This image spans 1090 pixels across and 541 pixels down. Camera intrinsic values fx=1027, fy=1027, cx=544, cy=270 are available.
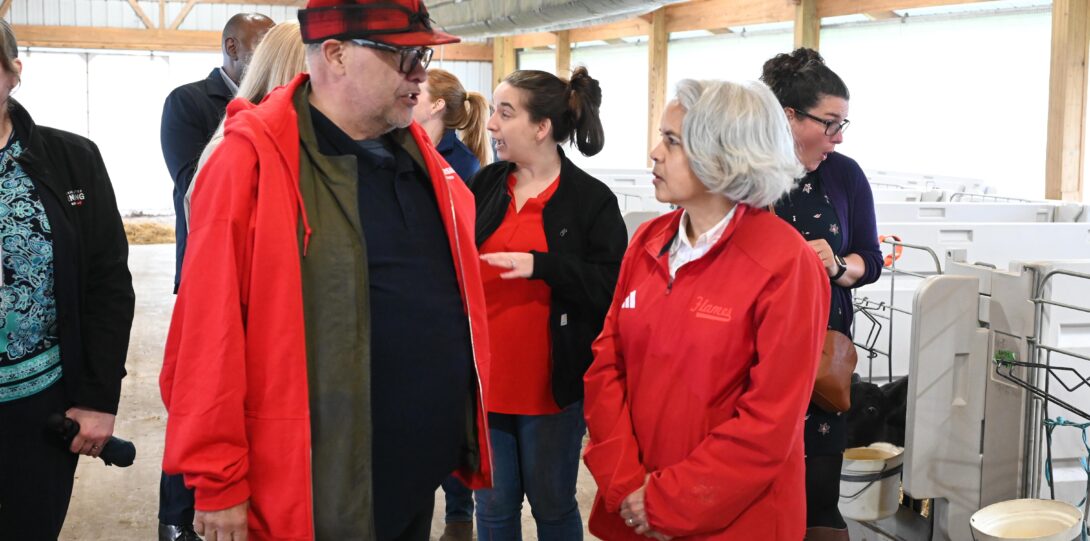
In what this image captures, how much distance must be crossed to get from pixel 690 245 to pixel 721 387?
0.89ft

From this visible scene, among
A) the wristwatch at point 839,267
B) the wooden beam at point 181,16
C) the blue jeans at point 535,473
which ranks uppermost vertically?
the wooden beam at point 181,16

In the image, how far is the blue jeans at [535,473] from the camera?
249 centimetres

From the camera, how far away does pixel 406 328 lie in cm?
167

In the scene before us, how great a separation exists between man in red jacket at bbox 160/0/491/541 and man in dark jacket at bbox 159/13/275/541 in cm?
118

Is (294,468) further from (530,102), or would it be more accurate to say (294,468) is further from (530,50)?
(530,50)

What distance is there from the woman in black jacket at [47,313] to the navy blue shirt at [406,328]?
66 centimetres

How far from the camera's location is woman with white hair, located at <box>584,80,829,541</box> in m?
1.74

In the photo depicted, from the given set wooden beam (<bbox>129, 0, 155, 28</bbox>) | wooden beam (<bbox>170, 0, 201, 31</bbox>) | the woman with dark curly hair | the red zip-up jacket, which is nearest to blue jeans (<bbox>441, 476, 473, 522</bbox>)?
the woman with dark curly hair

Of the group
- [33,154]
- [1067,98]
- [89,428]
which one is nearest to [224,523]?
[89,428]

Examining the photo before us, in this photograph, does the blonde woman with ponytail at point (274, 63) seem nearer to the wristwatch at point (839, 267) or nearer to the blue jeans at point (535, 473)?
the blue jeans at point (535, 473)

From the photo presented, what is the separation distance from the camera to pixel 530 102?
2.57 meters

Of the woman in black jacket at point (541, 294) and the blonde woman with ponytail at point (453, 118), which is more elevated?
the blonde woman with ponytail at point (453, 118)

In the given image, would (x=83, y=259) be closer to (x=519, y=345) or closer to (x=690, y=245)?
(x=519, y=345)

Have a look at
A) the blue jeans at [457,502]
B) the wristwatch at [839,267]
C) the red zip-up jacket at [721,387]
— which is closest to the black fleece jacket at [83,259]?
the red zip-up jacket at [721,387]
